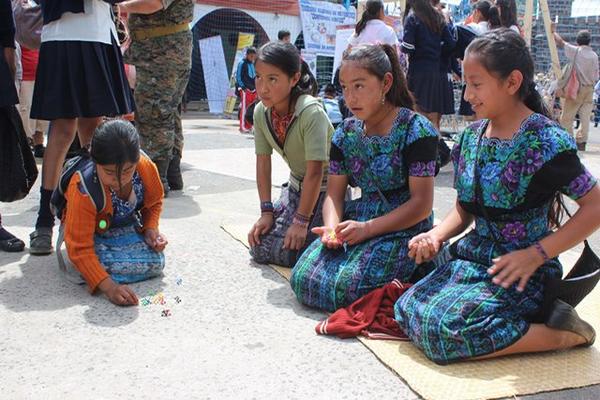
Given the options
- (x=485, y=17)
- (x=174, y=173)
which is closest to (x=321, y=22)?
(x=485, y=17)

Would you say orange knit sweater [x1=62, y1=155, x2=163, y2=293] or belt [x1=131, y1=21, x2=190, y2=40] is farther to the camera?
belt [x1=131, y1=21, x2=190, y2=40]

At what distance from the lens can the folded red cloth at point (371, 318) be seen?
2135mm

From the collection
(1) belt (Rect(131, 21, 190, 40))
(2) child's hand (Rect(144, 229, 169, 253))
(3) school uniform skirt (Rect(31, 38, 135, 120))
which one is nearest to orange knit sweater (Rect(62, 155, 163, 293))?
(2) child's hand (Rect(144, 229, 169, 253))

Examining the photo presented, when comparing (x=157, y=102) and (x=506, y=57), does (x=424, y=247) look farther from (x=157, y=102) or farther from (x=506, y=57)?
(x=157, y=102)

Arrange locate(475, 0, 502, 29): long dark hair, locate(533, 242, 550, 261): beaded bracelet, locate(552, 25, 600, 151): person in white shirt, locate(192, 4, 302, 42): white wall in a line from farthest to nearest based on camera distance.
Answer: locate(192, 4, 302, 42): white wall, locate(552, 25, 600, 151): person in white shirt, locate(475, 0, 502, 29): long dark hair, locate(533, 242, 550, 261): beaded bracelet

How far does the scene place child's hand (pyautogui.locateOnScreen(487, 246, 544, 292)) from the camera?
1.87m

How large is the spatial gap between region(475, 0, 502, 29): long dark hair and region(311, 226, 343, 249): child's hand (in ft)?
13.6

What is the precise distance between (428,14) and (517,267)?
4.03 metres

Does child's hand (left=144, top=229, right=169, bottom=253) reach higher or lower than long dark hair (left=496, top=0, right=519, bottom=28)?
lower

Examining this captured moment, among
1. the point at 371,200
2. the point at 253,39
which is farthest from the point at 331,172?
the point at 253,39

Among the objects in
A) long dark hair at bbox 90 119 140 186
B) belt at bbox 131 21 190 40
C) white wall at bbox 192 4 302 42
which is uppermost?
white wall at bbox 192 4 302 42

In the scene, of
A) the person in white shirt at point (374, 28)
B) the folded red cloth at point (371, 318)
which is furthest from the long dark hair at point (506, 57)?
the person in white shirt at point (374, 28)

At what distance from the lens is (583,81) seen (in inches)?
342

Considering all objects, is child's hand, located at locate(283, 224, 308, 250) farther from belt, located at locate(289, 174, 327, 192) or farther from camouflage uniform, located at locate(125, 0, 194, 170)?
camouflage uniform, located at locate(125, 0, 194, 170)
